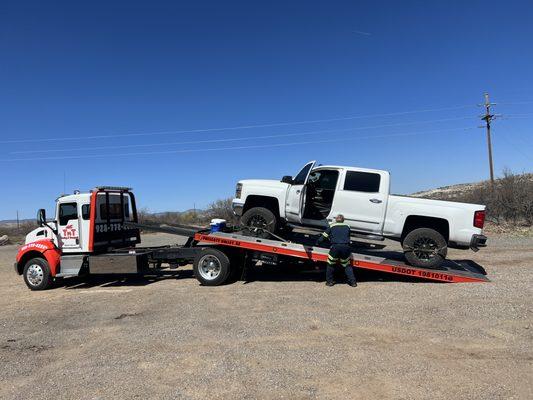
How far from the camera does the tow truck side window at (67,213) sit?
11.4 meters

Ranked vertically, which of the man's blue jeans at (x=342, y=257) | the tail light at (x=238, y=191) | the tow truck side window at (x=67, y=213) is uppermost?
the tail light at (x=238, y=191)

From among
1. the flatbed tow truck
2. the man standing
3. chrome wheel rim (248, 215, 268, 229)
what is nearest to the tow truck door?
the flatbed tow truck

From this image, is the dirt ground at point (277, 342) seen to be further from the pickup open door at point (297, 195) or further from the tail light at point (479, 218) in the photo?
the pickup open door at point (297, 195)

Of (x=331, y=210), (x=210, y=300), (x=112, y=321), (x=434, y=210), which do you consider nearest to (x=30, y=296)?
(x=112, y=321)

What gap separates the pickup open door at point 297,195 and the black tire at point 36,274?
6.34 metres

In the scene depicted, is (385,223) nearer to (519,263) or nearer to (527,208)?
(519,263)

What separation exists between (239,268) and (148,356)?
5.35m

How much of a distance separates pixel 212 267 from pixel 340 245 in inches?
125

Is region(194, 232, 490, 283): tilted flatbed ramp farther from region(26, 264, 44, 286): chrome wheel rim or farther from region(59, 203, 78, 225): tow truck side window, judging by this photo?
region(26, 264, 44, 286): chrome wheel rim

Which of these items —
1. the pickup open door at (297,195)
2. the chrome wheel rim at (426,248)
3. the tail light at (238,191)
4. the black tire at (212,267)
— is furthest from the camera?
the tail light at (238,191)

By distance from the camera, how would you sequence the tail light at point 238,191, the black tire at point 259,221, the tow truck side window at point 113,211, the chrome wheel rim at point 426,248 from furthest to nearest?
the tow truck side window at point 113,211 → the tail light at point 238,191 → the black tire at point 259,221 → the chrome wheel rim at point 426,248

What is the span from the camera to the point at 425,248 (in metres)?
9.94

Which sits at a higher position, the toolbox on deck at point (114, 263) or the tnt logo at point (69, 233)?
the tnt logo at point (69, 233)

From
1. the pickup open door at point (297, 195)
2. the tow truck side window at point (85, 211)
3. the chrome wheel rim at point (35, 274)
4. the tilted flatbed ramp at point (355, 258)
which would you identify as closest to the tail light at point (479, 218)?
the tilted flatbed ramp at point (355, 258)
